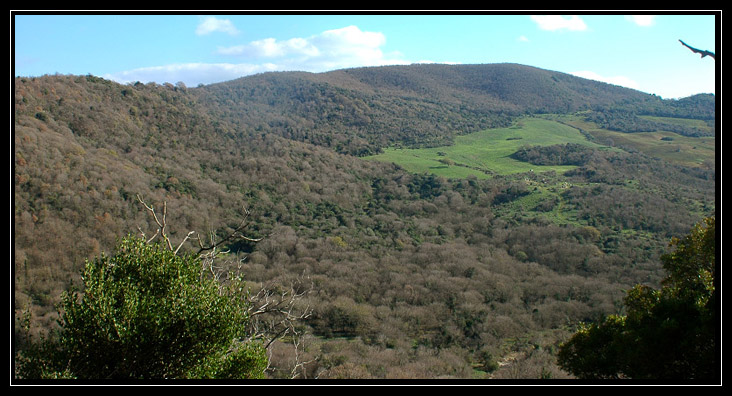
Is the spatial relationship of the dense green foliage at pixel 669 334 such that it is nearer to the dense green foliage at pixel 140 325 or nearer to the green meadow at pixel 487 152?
the dense green foliage at pixel 140 325

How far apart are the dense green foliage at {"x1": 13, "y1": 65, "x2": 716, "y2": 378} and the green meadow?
120cm

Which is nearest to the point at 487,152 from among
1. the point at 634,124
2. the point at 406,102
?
the point at 406,102

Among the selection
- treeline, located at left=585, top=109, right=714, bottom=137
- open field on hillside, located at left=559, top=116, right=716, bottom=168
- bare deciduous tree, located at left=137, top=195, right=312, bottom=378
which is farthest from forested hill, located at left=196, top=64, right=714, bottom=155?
bare deciduous tree, located at left=137, top=195, right=312, bottom=378

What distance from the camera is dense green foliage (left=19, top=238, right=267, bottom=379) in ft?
20.7

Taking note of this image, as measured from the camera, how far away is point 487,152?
53.7 metres

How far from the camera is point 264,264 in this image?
27.9 meters

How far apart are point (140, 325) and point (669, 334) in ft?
24.7

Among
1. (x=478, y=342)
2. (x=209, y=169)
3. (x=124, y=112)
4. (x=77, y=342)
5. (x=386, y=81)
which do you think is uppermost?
(x=386, y=81)

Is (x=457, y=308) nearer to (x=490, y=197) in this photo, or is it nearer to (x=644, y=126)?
(x=490, y=197)

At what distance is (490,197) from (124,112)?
115ft

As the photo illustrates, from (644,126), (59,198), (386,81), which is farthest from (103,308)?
(386,81)

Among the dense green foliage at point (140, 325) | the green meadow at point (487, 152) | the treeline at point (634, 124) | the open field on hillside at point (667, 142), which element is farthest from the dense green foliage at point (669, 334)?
the treeline at point (634, 124)

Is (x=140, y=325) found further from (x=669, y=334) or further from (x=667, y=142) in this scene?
(x=667, y=142)

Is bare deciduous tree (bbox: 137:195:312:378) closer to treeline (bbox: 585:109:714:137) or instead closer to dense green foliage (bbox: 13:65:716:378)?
dense green foliage (bbox: 13:65:716:378)
